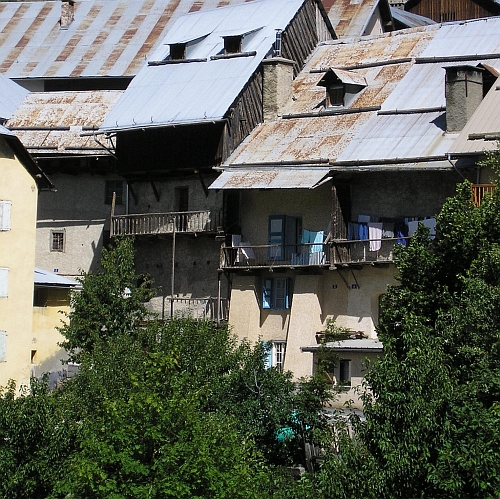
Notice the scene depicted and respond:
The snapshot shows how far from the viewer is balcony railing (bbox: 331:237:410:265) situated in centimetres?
5238

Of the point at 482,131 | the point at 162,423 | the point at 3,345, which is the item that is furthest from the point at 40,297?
the point at 162,423

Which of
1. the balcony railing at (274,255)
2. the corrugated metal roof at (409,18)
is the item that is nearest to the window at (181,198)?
the balcony railing at (274,255)

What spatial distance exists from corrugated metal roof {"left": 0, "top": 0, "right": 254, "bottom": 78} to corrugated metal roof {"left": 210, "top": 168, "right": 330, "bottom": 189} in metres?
14.9

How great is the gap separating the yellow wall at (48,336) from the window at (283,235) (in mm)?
7943

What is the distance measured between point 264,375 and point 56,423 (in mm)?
7409

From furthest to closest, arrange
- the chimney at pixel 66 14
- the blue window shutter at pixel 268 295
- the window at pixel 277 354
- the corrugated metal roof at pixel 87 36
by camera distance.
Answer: the chimney at pixel 66 14 → the corrugated metal roof at pixel 87 36 → the blue window shutter at pixel 268 295 → the window at pixel 277 354

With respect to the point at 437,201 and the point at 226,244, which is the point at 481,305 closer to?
the point at 437,201

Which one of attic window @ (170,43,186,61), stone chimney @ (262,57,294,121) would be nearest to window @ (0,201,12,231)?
stone chimney @ (262,57,294,121)

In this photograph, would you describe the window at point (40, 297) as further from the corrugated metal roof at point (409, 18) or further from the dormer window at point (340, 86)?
the corrugated metal roof at point (409, 18)

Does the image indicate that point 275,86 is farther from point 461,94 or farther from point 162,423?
point 162,423

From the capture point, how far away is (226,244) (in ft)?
189

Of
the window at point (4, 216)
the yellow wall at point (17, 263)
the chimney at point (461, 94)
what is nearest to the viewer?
the chimney at point (461, 94)

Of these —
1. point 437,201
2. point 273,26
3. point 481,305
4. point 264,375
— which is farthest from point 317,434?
point 273,26

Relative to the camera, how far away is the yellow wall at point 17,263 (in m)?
54.2
